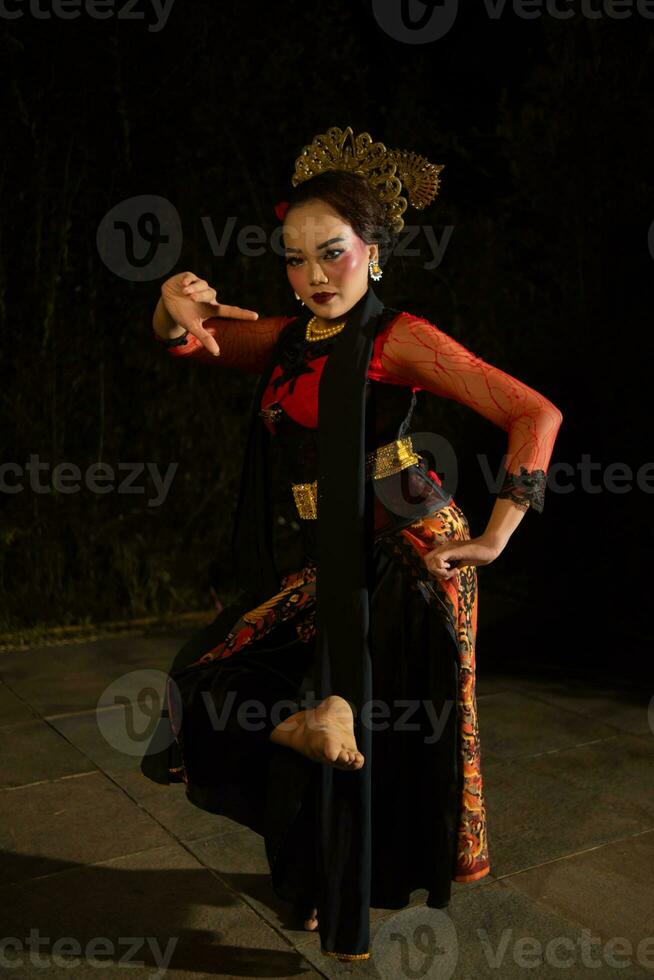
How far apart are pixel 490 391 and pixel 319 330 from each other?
18.9 inches

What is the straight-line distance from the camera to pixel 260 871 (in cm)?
326

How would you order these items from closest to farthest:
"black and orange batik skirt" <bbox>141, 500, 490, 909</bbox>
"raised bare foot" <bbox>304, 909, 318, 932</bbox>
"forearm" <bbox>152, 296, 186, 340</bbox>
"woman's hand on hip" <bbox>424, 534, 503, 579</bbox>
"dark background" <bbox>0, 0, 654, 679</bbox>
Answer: "woman's hand on hip" <bbox>424, 534, 503, 579</bbox>
"black and orange batik skirt" <bbox>141, 500, 490, 909</bbox>
"forearm" <bbox>152, 296, 186, 340</bbox>
"raised bare foot" <bbox>304, 909, 318, 932</bbox>
"dark background" <bbox>0, 0, 654, 679</bbox>

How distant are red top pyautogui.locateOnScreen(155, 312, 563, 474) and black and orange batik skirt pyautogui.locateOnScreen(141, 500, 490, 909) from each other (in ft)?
1.06

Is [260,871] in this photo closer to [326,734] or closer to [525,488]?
[326,734]

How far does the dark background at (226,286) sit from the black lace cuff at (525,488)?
335 cm

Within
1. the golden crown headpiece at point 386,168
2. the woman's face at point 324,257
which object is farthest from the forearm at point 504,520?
the golden crown headpiece at point 386,168

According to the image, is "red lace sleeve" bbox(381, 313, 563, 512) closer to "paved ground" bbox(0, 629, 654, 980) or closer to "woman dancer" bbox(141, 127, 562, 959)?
"woman dancer" bbox(141, 127, 562, 959)

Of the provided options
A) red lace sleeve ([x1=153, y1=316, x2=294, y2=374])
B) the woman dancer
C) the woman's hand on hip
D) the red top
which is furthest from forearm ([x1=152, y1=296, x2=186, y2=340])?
the woman's hand on hip

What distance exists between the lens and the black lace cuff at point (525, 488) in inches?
93.0

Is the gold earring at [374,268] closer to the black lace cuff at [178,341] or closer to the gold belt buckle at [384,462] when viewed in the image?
the gold belt buckle at [384,462]

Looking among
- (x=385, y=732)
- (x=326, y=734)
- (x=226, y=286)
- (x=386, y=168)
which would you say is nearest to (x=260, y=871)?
(x=385, y=732)

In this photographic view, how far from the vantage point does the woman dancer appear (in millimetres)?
2463

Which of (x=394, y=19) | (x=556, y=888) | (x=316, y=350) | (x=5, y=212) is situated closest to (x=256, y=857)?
(x=556, y=888)

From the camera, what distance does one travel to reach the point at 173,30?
6.13 metres
